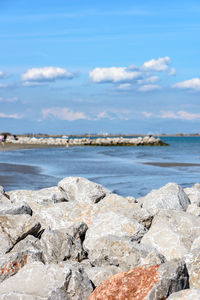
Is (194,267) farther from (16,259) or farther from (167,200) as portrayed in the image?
(167,200)

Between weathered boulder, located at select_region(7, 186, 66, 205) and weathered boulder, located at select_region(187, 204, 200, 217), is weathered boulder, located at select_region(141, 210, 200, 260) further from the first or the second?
weathered boulder, located at select_region(7, 186, 66, 205)

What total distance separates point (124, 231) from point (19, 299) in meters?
2.69

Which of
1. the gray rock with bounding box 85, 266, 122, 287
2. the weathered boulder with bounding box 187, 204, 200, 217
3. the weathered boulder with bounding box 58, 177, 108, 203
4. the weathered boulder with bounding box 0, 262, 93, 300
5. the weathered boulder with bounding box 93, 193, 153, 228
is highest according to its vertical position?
the weathered boulder with bounding box 58, 177, 108, 203

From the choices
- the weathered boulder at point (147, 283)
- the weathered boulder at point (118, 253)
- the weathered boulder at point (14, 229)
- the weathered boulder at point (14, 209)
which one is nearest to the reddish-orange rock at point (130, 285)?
the weathered boulder at point (147, 283)

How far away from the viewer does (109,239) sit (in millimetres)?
6223

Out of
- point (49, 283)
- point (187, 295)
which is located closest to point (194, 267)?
point (187, 295)

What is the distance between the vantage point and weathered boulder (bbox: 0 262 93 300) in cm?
456

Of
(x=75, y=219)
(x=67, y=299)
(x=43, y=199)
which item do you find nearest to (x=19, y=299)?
(x=67, y=299)

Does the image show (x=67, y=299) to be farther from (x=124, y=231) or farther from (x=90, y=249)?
(x=124, y=231)

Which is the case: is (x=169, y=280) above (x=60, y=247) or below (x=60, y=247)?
above

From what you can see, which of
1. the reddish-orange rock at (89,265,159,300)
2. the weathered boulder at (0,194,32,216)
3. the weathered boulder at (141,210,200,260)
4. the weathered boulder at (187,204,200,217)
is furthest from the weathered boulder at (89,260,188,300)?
the weathered boulder at (187,204,200,217)

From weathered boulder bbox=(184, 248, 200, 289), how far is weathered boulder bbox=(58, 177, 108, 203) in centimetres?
400

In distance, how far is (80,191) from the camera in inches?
363

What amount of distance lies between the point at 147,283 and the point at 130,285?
0.20m
